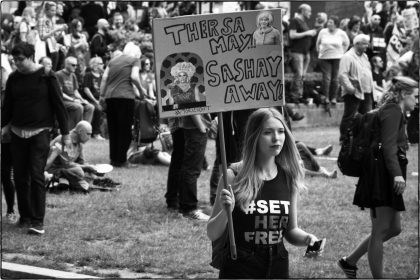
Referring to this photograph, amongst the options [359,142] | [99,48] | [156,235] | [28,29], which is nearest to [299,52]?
[99,48]

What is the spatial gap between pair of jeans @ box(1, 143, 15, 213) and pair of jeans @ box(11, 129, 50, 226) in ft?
2.04

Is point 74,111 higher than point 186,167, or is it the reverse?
point 186,167

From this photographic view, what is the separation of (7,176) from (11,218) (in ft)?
1.66

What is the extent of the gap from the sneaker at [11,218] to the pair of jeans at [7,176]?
10 cm

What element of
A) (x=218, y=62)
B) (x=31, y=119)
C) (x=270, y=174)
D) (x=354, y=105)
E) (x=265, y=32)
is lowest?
(x=354, y=105)

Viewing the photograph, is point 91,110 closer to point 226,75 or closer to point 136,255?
point 136,255

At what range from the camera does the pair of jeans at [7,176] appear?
1055 cm

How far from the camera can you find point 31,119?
31.8 ft

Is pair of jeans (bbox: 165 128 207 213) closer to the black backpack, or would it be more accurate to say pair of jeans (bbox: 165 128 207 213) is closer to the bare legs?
the black backpack

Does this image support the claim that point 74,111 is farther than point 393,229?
Yes

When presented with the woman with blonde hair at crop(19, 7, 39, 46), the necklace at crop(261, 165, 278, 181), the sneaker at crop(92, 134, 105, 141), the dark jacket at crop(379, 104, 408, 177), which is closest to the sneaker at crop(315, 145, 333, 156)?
the sneaker at crop(92, 134, 105, 141)

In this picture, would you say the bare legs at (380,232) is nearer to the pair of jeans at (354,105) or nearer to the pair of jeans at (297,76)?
the pair of jeans at (354,105)

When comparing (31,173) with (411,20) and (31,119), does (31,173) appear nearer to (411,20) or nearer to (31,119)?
(31,119)

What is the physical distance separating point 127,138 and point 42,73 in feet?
16.3
